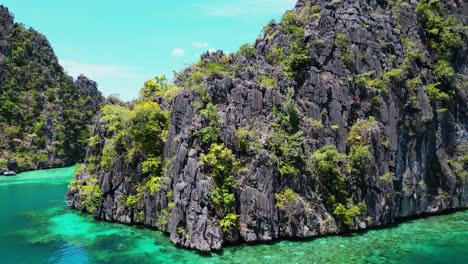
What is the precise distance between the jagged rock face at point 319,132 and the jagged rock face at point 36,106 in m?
45.9

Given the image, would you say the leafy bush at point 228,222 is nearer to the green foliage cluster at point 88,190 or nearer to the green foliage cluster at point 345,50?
the green foliage cluster at point 88,190

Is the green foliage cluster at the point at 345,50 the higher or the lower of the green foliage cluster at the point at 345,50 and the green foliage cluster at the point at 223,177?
the higher

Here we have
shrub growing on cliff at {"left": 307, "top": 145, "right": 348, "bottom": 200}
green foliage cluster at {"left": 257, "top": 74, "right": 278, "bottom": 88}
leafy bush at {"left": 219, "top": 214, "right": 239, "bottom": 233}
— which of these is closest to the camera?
leafy bush at {"left": 219, "top": 214, "right": 239, "bottom": 233}

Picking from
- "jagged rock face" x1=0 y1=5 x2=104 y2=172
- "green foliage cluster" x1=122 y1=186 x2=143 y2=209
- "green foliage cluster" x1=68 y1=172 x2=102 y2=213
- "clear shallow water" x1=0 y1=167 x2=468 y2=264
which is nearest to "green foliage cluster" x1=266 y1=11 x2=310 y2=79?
"clear shallow water" x1=0 y1=167 x2=468 y2=264

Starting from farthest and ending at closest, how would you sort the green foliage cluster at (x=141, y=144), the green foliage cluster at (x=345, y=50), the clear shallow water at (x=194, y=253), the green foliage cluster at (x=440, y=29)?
1. the green foliage cluster at (x=440, y=29)
2. the green foliage cluster at (x=345, y=50)
3. the green foliage cluster at (x=141, y=144)
4. the clear shallow water at (x=194, y=253)

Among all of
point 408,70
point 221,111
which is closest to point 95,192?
point 221,111

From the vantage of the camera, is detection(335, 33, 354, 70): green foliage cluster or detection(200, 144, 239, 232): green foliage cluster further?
detection(335, 33, 354, 70): green foliage cluster

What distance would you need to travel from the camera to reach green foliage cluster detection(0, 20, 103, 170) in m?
77.6

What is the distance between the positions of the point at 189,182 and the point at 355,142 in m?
14.9

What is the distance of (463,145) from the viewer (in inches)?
1517

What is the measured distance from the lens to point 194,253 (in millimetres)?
24344

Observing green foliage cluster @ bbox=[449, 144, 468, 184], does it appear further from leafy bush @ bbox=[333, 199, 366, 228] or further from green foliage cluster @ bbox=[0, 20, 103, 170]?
green foliage cluster @ bbox=[0, 20, 103, 170]

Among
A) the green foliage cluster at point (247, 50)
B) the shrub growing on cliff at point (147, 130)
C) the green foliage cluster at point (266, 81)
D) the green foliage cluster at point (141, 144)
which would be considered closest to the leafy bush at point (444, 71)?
the green foliage cluster at point (266, 81)

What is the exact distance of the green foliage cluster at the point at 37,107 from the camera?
7756 cm
